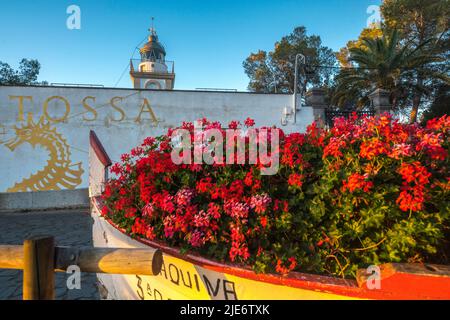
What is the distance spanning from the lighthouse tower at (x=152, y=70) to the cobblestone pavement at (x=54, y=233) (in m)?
22.3

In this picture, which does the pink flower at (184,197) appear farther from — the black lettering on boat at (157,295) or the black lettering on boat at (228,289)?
the black lettering on boat at (157,295)

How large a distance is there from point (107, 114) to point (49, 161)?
9.13ft

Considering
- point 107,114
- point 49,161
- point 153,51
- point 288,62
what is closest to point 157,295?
point 107,114

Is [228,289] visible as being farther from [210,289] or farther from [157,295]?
[157,295]

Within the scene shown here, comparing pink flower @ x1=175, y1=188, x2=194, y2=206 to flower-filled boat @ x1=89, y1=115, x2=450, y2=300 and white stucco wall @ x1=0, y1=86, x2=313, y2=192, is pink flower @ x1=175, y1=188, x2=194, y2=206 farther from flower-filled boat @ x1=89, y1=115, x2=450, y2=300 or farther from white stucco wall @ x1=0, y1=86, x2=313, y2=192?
white stucco wall @ x1=0, y1=86, x2=313, y2=192

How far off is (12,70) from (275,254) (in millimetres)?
30819

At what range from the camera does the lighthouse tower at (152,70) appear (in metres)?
28.6

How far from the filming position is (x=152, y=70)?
3216cm

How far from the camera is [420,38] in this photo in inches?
806

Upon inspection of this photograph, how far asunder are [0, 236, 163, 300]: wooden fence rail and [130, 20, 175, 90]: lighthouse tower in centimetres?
2798

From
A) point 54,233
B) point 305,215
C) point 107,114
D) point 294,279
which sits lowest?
point 54,233

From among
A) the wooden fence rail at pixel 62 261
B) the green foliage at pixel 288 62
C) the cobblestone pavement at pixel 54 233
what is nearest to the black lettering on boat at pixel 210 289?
the wooden fence rail at pixel 62 261

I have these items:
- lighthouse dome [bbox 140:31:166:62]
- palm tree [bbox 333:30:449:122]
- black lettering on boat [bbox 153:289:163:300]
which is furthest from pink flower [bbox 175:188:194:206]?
lighthouse dome [bbox 140:31:166:62]

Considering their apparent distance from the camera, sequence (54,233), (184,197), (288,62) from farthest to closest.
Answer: (288,62) < (54,233) < (184,197)
